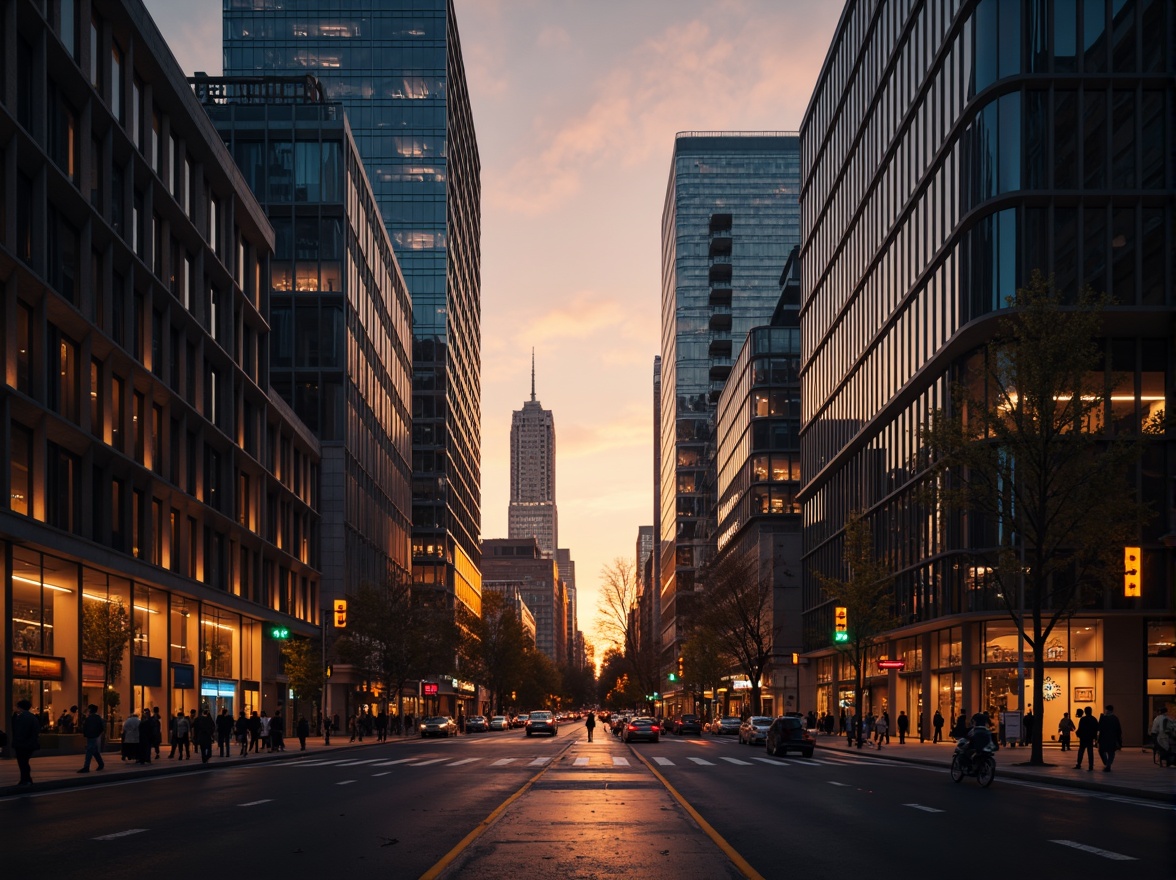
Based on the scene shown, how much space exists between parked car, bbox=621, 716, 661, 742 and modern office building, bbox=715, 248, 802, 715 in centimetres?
3231

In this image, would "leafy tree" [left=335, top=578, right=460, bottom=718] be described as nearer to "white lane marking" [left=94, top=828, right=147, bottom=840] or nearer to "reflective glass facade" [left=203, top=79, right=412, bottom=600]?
"reflective glass facade" [left=203, top=79, right=412, bottom=600]

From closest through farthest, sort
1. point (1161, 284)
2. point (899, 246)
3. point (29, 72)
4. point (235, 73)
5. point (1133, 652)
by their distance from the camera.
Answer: point (29, 72), point (1161, 284), point (1133, 652), point (899, 246), point (235, 73)

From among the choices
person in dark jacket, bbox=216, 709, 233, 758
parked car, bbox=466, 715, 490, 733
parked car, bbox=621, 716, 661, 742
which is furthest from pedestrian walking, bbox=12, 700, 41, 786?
parked car, bbox=466, 715, 490, 733

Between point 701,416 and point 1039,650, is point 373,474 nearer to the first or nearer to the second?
point 1039,650

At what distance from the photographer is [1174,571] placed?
53219mm

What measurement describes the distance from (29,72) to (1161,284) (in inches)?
1652

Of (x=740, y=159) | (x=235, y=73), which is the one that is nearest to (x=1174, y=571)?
(x=235, y=73)

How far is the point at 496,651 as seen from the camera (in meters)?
140

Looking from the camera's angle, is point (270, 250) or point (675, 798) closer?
point (675, 798)

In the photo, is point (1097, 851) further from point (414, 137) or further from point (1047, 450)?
point (414, 137)

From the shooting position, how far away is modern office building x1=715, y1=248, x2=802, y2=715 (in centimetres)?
10375

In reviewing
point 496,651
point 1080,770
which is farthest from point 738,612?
point 1080,770

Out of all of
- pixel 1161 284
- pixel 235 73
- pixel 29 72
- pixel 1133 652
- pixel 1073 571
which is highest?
pixel 235 73

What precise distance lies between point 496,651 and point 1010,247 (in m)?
96.9
